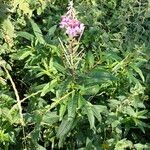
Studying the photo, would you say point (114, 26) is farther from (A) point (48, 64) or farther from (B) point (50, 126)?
(B) point (50, 126)

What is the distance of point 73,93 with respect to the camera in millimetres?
2512

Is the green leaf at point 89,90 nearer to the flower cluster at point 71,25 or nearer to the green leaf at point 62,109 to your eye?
the green leaf at point 62,109

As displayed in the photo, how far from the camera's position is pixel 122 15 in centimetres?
361

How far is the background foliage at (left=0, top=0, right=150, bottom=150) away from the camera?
2.54 metres

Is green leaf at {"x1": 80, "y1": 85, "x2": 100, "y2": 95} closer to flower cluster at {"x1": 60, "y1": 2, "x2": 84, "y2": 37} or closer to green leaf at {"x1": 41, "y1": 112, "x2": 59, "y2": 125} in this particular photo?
green leaf at {"x1": 41, "y1": 112, "x2": 59, "y2": 125}

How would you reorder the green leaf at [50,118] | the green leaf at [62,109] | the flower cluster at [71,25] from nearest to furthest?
the flower cluster at [71,25] → the green leaf at [62,109] → the green leaf at [50,118]

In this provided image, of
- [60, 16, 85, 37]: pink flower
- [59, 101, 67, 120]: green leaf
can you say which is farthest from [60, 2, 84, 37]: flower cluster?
[59, 101, 67, 120]: green leaf

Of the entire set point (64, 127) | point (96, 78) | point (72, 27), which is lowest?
point (64, 127)

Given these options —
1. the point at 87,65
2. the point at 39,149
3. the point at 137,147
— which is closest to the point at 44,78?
the point at 87,65

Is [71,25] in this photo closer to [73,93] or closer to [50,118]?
[73,93]

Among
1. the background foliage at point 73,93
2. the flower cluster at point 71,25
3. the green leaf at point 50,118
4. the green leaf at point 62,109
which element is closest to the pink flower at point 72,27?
the flower cluster at point 71,25

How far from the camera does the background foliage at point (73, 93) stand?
254cm

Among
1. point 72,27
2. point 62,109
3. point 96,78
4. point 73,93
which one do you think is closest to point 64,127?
point 62,109

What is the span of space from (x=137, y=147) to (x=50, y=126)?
0.59 meters
